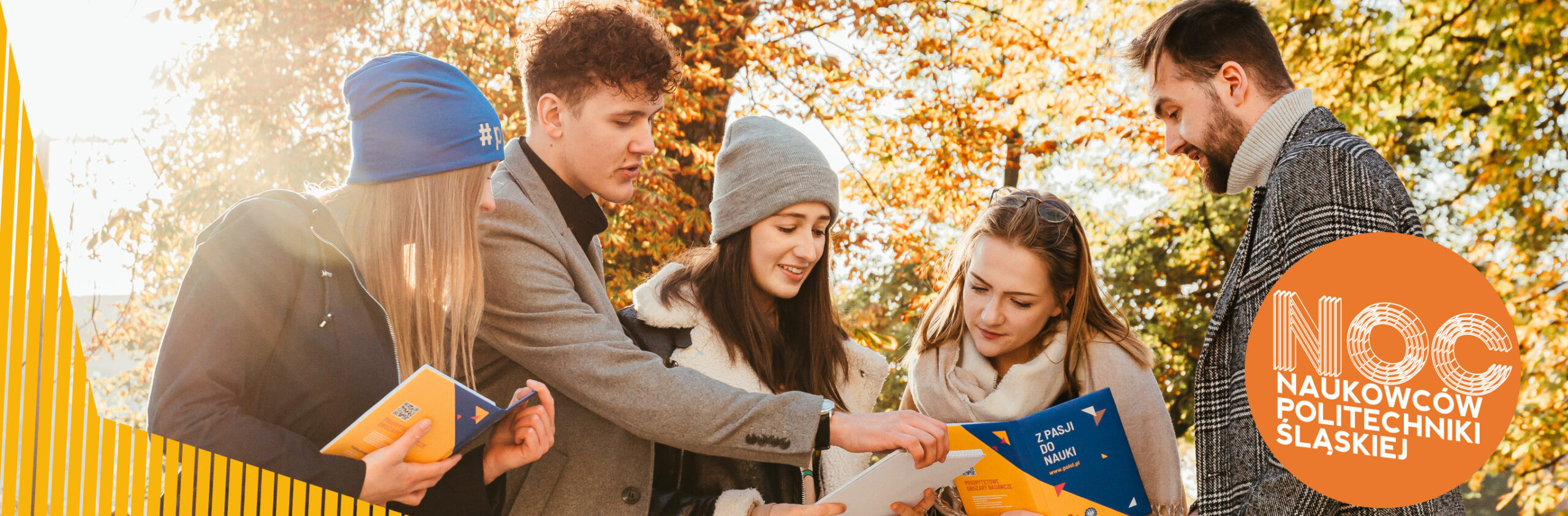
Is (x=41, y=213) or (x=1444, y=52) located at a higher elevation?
(x=1444, y=52)

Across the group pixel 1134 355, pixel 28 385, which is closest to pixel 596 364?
pixel 28 385

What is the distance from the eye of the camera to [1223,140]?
106 inches

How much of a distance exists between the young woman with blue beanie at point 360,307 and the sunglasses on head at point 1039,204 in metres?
1.63

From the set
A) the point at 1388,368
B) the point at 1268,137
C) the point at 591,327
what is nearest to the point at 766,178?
the point at 591,327

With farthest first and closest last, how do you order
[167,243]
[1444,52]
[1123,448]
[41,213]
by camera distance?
1. [1444,52]
2. [167,243]
3. [1123,448]
4. [41,213]

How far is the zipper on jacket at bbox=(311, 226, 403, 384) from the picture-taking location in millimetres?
2117

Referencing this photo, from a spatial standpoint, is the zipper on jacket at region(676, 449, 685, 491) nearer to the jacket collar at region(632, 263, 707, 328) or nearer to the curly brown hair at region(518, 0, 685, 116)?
the jacket collar at region(632, 263, 707, 328)

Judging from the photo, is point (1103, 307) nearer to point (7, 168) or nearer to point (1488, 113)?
point (7, 168)

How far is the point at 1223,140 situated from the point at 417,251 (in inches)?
77.5

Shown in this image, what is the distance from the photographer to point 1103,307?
10.6 ft

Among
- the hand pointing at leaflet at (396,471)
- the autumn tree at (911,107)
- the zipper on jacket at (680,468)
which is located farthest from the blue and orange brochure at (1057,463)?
the autumn tree at (911,107)

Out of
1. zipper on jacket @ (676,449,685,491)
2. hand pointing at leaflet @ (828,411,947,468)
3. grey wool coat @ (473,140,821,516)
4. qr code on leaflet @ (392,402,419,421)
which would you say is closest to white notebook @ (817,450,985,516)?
hand pointing at leaflet @ (828,411,947,468)

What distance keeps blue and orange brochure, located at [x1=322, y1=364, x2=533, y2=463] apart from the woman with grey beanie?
36.7 inches

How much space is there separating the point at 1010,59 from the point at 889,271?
357 inches
